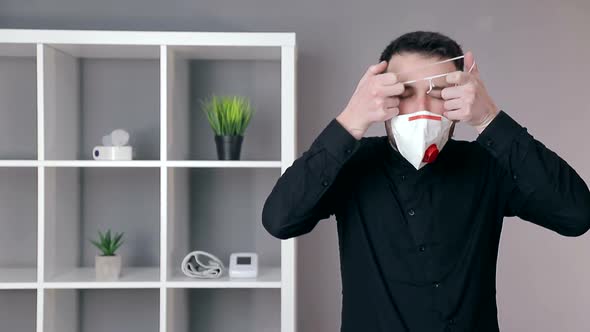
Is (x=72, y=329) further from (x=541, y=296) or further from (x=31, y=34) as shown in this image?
(x=541, y=296)

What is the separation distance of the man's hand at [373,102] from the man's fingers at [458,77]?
96 mm

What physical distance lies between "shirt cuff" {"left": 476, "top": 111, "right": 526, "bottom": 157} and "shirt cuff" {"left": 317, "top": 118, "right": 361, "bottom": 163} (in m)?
0.26

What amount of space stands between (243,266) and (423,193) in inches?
54.1

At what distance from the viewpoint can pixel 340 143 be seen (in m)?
1.54

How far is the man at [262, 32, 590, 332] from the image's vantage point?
5.01 ft

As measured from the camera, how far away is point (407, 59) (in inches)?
64.4

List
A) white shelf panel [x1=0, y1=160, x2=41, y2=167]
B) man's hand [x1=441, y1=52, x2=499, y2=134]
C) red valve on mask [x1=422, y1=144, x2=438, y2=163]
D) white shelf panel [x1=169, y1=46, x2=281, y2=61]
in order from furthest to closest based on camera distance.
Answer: white shelf panel [x1=169, y1=46, x2=281, y2=61] → white shelf panel [x1=0, y1=160, x2=41, y2=167] → red valve on mask [x1=422, y1=144, x2=438, y2=163] → man's hand [x1=441, y1=52, x2=499, y2=134]

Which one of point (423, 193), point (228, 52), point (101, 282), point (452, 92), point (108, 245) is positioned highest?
point (228, 52)

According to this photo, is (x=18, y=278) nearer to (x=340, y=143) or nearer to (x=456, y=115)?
(x=340, y=143)

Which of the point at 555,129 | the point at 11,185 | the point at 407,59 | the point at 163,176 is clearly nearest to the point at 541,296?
the point at 555,129

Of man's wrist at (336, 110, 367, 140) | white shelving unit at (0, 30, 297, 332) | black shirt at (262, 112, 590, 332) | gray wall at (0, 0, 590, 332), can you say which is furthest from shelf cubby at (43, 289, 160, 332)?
man's wrist at (336, 110, 367, 140)

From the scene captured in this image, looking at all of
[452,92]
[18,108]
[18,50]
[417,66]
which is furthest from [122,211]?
[452,92]

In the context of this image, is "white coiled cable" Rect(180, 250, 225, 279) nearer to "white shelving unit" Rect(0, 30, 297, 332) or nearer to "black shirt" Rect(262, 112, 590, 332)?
"white shelving unit" Rect(0, 30, 297, 332)

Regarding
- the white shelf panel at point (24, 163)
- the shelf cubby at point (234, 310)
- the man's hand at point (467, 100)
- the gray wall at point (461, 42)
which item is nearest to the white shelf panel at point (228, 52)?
the gray wall at point (461, 42)
